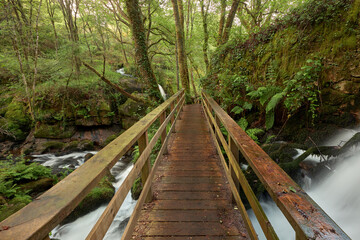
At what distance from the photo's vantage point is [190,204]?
2471mm

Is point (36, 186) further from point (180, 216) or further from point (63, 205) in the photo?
point (63, 205)

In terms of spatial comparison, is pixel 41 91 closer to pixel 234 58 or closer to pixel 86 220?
pixel 86 220

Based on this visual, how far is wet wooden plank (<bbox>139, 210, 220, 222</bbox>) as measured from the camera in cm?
218

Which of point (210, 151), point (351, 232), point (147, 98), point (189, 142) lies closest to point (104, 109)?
point (147, 98)

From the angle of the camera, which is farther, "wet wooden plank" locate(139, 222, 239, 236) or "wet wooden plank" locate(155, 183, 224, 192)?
"wet wooden plank" locate(155, 183, 224, 192)

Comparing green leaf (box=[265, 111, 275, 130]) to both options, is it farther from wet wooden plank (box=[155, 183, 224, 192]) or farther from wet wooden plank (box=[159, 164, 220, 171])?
wet wooden plank (box=[155, 183, 224, 192])

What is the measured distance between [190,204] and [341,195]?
3.01 meters

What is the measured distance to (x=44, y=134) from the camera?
10.0m

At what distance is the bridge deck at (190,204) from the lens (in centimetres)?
199

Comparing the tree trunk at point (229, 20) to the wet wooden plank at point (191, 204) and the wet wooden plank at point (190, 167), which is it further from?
the wet wooden plank at point (191, 204)

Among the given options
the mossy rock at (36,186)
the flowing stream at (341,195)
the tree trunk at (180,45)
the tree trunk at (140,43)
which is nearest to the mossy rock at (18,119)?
the mossy rock at (36,186)

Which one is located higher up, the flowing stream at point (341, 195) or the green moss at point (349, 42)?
the green moss at point (349, 42)

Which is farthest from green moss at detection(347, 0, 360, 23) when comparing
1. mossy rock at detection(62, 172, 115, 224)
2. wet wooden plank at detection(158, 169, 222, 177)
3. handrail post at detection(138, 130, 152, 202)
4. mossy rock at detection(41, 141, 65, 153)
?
mossy rock at detection(41, 141, 65, 153)

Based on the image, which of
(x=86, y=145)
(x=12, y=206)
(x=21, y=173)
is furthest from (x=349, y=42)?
(x=86, y=145)
